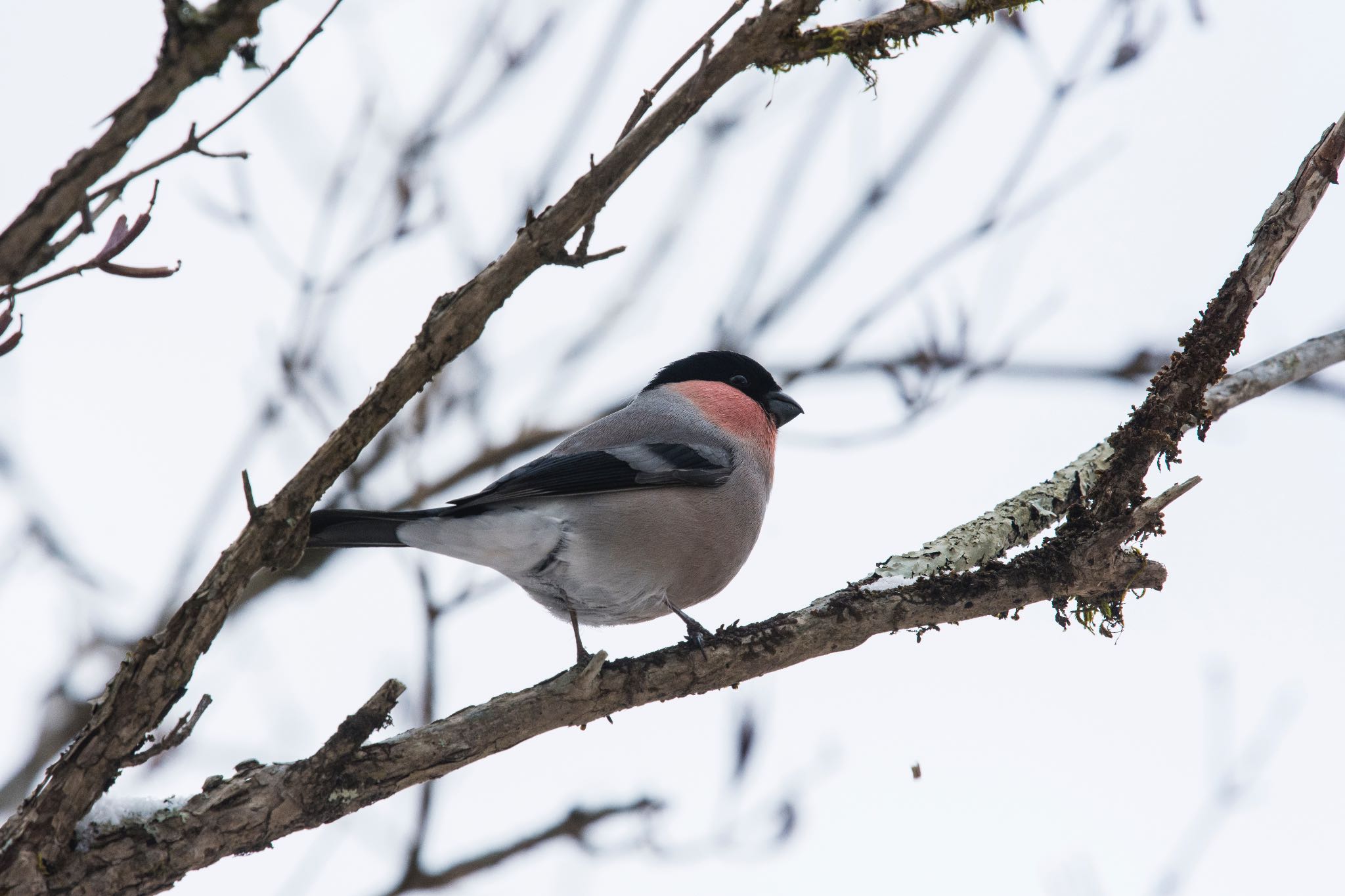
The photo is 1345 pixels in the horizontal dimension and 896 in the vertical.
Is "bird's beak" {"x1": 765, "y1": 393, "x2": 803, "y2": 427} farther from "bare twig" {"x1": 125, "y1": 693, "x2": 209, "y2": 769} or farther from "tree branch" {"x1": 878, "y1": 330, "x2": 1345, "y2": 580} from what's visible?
"bare twig" {"x1": 125, "y1": 693, "x2": 209, "y2": 769}

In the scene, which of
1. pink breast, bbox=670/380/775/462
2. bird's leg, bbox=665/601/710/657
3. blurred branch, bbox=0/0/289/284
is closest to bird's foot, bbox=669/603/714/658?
bird's leg, bbox=665/601/710/657

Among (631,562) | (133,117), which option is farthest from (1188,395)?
(133,117)

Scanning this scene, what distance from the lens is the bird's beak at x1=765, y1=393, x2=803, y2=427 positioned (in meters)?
5.23

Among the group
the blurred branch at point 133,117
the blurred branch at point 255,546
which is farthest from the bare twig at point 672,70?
the blurred branch at point 133,117

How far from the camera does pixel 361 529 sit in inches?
147

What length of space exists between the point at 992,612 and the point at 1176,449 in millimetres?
740

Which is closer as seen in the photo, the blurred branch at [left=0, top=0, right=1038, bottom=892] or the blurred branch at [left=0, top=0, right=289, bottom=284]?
the blurred branch at [left=0, top=0, right=289, bottom=284]

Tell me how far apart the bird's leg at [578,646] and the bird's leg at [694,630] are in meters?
0.33

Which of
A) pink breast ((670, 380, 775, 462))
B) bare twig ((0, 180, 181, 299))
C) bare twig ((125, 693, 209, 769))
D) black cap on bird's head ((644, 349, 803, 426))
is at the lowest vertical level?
bare twig ((125, 693, 209, 769))

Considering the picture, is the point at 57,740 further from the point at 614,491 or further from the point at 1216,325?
the point at 1216,325

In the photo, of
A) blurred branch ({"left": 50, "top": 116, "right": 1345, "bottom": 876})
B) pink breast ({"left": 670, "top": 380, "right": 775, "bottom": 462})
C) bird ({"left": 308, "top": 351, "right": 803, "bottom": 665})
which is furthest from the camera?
pink breast ({"left": 670, "top": 380, "right": 775, "bottom": 462})

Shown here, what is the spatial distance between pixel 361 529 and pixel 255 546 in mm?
1327

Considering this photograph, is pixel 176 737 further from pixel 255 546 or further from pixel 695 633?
pixel 695 633

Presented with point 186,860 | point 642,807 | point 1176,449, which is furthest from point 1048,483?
point 186,860
